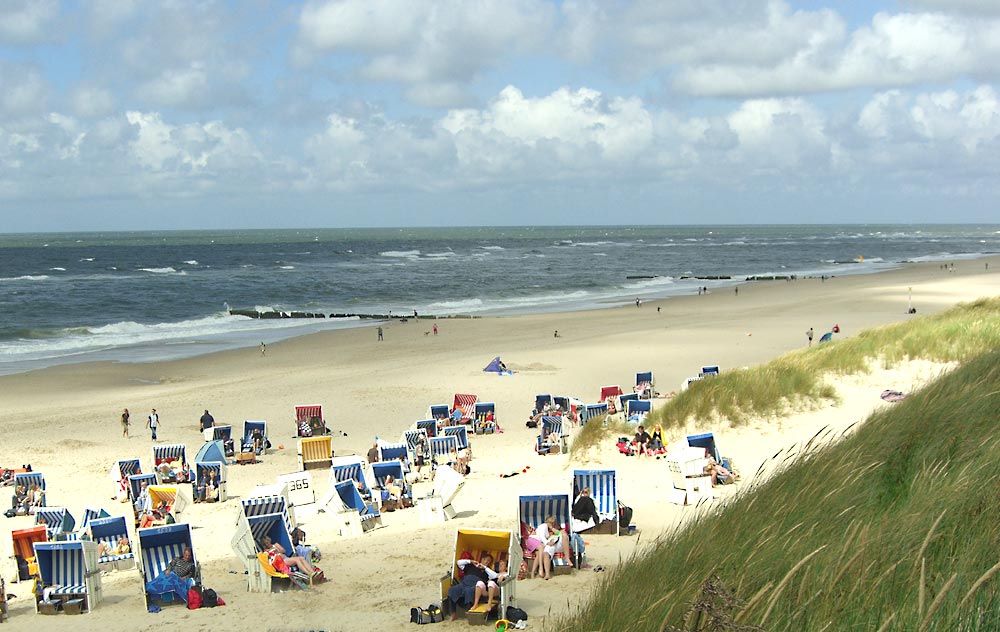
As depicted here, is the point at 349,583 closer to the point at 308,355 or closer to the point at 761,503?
the point at 761,503

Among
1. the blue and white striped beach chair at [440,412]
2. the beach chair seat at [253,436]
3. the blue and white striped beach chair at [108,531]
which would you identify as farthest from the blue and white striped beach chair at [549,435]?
the blue and white striped beach chair at [108,531]

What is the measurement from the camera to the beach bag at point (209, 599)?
967 centimetres

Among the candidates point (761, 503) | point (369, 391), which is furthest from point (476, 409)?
point (761, 503)

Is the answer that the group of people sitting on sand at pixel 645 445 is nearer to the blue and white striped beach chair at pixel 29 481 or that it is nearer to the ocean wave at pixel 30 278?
the blue and white striped beach chair at pixel 29 481

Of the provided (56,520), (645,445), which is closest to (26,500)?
(56,520)

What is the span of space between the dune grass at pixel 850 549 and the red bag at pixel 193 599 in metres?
5.75

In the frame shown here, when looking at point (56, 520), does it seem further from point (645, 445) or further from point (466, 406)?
point (466, 406)

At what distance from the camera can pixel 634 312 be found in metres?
50.6

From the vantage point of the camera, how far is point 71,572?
10.3 meters

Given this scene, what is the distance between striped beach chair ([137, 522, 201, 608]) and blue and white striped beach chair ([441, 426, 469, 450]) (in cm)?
790

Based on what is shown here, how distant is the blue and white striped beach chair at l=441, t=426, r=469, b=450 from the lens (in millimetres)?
18266

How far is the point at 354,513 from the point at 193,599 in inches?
140

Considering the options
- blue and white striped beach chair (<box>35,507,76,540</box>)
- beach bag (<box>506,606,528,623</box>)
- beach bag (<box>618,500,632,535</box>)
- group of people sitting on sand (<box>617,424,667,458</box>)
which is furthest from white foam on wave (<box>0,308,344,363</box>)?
beach bag (<box>506,606,528,623</box>)

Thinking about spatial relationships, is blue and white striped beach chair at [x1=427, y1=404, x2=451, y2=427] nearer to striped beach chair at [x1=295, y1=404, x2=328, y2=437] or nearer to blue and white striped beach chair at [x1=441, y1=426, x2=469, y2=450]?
blue and white striped beach chair at [x1=441, y1=426, x2=469, y2=450]
